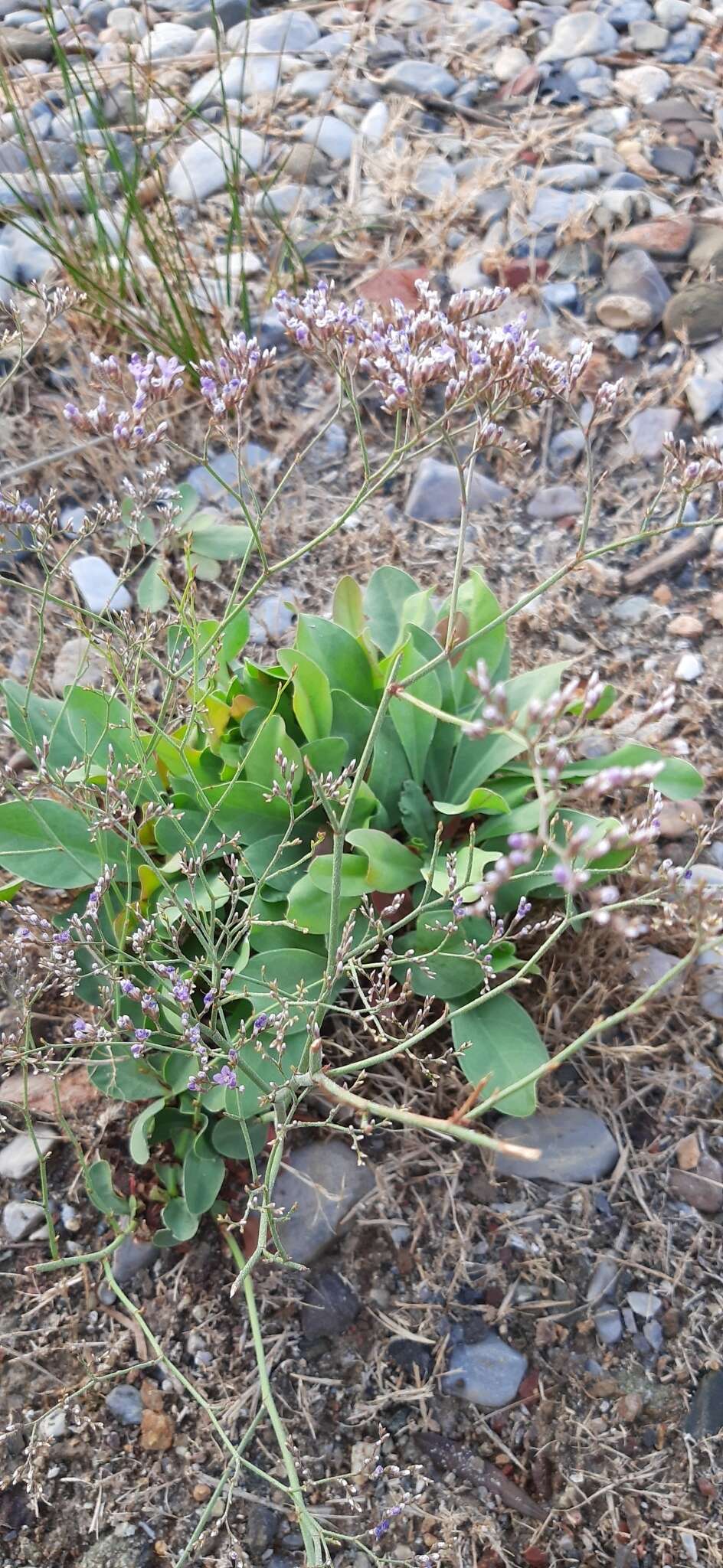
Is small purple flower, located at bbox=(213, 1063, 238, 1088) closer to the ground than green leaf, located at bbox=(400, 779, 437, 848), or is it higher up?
higher up

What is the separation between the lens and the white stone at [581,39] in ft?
14.0

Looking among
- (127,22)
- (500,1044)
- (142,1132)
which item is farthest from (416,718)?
(127,22)

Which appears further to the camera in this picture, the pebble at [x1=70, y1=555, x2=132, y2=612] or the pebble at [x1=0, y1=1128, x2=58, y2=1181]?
the pebble at [x1=70, y1=555, x2=132, y2=612]

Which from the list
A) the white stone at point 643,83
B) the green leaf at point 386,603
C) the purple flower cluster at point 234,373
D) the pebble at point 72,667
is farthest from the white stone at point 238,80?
the purple flower cluster at point 234,373

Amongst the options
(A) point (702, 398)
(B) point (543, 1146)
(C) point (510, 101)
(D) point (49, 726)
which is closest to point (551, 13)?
(C) point (510, 101)

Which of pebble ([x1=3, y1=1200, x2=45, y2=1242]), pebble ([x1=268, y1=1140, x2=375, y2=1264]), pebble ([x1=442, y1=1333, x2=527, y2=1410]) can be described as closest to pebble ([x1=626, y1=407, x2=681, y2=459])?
pebble ([x1=268, y1=1140, x2=375, y2=1264])

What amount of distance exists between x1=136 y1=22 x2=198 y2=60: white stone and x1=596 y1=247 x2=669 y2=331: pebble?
2018mm

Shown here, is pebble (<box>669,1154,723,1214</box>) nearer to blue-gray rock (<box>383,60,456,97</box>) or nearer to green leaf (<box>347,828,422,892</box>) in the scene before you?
green leaf (<box>347,828,422,892</box>)

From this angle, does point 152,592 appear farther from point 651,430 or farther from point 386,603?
point 651,430

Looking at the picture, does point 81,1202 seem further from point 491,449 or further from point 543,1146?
point 491,449

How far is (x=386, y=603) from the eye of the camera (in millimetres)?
2393

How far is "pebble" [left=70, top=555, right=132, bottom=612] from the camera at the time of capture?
2.83m

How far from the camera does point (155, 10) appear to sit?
448 cm

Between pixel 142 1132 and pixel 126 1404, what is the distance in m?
0.44
